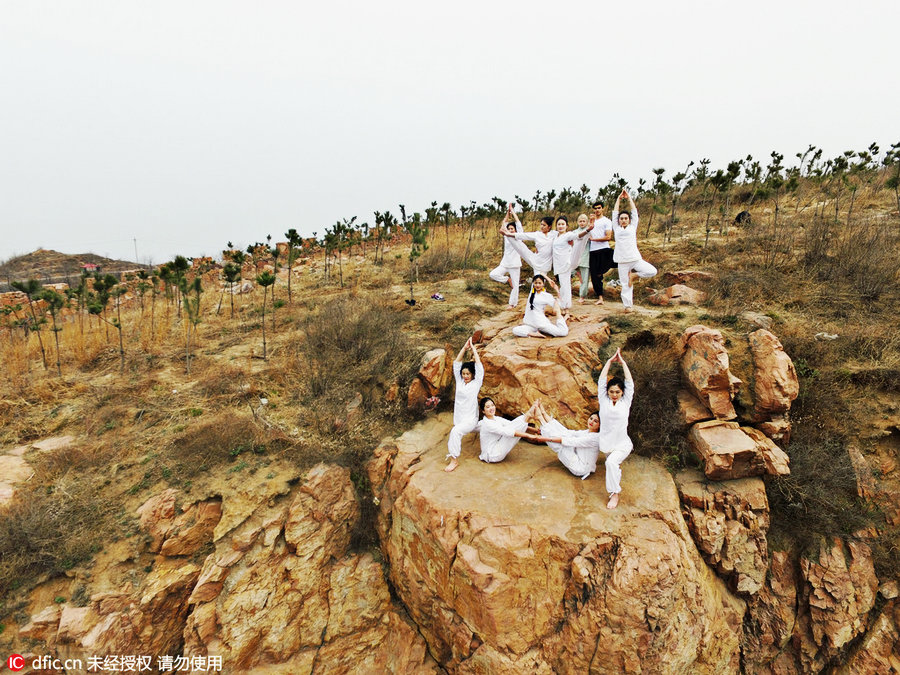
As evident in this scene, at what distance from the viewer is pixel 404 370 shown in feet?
23.0

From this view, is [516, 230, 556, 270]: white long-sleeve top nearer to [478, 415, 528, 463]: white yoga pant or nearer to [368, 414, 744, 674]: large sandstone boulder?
[478, 415, 528, 463]: white yoga pant

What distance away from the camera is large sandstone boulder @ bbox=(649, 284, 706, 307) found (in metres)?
7.55

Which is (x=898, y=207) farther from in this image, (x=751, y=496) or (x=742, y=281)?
(x=751, y=496)

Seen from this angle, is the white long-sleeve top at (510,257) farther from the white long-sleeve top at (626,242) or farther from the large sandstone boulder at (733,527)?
the large sandstone boulder at (733,527)

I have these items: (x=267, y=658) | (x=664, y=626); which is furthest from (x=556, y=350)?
(x=267, y=658)

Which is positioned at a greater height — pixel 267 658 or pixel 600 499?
pixel 600 499

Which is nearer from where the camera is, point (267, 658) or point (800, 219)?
point (267, 658)

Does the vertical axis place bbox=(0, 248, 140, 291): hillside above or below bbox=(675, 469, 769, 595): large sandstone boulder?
above

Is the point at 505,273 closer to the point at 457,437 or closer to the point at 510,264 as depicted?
the point at 510,264

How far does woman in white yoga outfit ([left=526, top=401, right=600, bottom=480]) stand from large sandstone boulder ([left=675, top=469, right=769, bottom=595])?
1.22m

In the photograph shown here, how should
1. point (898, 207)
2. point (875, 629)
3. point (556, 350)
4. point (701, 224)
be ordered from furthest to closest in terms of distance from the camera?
point (701, 224), point (898, 207), point (556, 350), point (875, 629)

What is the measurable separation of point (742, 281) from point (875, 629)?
6.18m

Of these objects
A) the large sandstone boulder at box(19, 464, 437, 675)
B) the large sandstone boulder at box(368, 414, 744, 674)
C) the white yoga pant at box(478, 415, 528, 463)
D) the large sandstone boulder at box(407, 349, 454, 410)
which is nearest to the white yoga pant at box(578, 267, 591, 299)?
the large sandstone boulder at box(407, 349, 454, 410)

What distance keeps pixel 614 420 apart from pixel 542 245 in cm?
393
